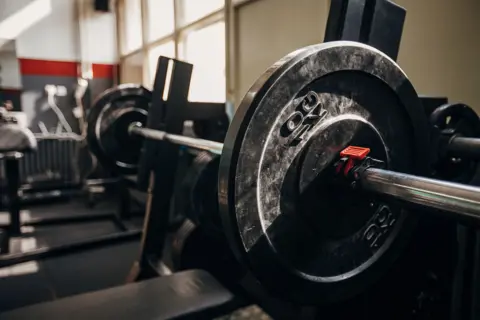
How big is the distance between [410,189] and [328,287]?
240 mm

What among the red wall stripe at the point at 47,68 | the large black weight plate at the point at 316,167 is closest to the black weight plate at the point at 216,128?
the large black weight plate at the point at 316,167

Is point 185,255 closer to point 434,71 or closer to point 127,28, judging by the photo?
point 434,71

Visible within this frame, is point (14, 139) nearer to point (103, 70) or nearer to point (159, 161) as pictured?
point (159, 161)

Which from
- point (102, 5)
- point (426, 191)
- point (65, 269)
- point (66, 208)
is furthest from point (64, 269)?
point (102, 5)

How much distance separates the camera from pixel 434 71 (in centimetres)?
148

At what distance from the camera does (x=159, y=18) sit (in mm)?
4086

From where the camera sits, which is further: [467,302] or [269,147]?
[467,302]

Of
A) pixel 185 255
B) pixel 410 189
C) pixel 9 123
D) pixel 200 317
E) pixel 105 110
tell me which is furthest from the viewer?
pixel 9 123

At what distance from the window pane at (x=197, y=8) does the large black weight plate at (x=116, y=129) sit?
40.9 inches

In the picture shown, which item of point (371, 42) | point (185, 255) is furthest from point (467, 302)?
point (185, 255)

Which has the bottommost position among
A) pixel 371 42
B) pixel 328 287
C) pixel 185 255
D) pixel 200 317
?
pixel 185 255

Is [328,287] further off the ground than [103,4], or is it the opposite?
[103,4]

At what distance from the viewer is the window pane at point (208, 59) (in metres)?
2.93

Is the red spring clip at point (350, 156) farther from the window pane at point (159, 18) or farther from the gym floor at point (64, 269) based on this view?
the window pane at point (159, 18)
